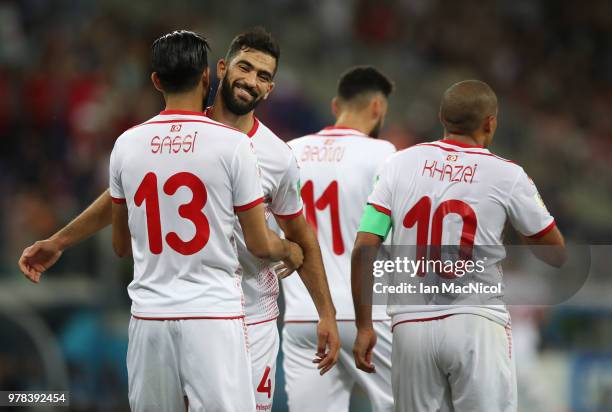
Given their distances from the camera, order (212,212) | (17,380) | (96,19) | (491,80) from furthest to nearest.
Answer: (491,80) → (96,19) → (17,380) → (212,212)

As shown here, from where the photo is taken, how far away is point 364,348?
5055 mm

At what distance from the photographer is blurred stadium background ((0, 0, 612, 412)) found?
9.05m

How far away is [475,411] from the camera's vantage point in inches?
188

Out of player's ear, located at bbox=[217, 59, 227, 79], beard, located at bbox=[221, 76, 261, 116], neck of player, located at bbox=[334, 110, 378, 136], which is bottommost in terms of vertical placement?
beard, located at bbox=[221, 76, 261, 116]

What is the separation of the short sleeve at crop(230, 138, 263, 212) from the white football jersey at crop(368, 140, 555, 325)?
0.90 meters

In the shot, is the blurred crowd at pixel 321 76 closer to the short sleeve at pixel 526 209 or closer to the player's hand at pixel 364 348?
the player's hand at pixel 364 348

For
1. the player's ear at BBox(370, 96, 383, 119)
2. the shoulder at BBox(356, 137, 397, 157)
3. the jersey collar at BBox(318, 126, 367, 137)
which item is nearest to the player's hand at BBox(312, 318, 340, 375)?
the shoulder at BBox(356, 137, 397, 157)

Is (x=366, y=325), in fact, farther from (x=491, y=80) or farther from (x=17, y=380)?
(x=491, y=80)

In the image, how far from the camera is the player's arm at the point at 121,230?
181 inches

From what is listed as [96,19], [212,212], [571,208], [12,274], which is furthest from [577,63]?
[212,212]

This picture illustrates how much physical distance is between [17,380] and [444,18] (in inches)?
427

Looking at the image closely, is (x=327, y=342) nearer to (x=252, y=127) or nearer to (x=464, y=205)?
(x=464, y=205)

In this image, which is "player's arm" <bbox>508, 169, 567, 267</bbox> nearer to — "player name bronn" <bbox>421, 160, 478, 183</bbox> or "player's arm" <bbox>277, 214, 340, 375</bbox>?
"player name bronn" <bbox>421, 160, 478, 183</bbox>

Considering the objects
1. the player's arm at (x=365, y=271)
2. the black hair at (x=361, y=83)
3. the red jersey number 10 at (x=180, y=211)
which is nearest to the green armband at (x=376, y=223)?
the player's arm at (x=365, y=271)
